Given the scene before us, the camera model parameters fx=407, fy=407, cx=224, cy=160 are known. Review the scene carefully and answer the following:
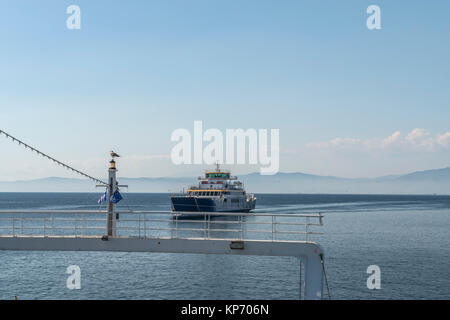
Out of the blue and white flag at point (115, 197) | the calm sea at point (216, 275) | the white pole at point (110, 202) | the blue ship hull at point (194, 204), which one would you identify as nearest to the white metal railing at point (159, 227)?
the white pole at point (110, 202)

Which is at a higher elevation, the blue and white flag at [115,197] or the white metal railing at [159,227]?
the blue and white flag at [115,197]

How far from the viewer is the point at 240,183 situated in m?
130

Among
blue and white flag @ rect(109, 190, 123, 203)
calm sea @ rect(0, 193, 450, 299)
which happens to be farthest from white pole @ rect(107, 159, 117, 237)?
calm sea @ rect(0, 193, 450, 299)

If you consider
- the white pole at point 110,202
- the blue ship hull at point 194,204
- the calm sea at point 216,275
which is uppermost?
the white pole at point 110,202

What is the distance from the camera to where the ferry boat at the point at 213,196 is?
354ft

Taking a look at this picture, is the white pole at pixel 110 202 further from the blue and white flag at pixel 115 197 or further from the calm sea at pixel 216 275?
the calm sea at pixel 216 275

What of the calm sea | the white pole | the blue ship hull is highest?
the white pole

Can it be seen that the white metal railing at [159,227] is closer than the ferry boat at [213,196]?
Yes

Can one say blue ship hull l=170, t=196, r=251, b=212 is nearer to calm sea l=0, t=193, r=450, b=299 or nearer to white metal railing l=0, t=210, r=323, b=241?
white metal railing l=0, t=210, r=323, b=241

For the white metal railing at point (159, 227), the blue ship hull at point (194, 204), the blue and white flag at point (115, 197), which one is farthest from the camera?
the blue ship hull at point (194, 204)

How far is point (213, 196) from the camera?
112 m

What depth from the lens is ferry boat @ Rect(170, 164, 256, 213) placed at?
107938 millimetres
